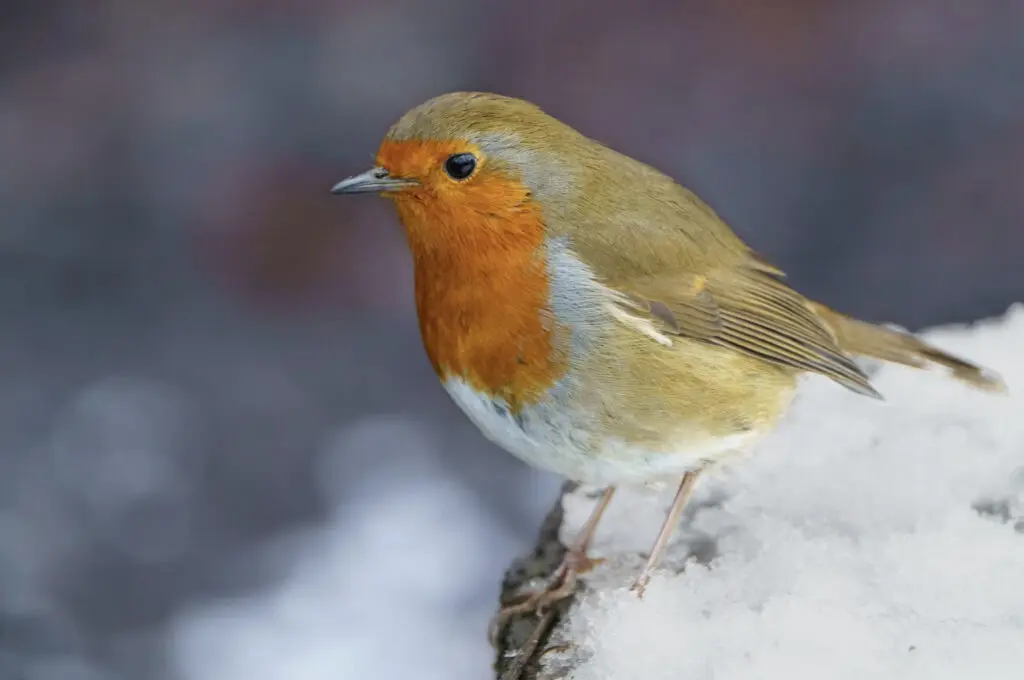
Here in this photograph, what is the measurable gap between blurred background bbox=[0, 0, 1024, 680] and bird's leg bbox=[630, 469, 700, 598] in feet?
7.03

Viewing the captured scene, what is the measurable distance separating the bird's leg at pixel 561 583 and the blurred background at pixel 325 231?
198cm

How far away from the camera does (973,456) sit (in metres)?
2.89

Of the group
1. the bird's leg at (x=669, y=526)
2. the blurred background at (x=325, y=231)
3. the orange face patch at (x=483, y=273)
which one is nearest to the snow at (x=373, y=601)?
the blurred background at (x=325, y=231)

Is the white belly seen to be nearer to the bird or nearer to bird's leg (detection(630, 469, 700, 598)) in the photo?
the bird

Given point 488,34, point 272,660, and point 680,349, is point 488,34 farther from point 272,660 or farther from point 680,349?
point 680,349

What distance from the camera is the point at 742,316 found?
2.80m

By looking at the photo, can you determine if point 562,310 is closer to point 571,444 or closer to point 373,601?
point 571,444

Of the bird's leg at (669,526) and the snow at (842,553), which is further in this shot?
the bird's leg at (669,526)

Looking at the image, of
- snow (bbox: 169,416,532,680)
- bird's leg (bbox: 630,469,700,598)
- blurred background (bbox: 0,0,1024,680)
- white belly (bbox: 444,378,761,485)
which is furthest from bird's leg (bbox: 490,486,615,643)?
blurred background (bbox: 0,0,1024,680)

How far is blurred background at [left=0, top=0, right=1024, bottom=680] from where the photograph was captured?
16.5 ft

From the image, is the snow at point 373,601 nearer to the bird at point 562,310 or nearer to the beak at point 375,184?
the bird at point 562,310

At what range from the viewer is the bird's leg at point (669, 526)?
2.66 m

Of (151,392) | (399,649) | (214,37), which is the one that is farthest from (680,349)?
(214,37)

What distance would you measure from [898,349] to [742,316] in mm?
441
